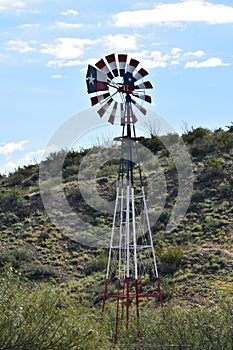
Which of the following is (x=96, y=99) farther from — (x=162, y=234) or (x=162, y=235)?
(x=162, y=234)

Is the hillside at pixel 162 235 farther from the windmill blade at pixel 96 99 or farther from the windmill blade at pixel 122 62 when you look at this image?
the windmill blade at pixel 122 62

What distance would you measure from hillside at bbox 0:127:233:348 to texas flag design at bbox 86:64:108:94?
9.59 metres

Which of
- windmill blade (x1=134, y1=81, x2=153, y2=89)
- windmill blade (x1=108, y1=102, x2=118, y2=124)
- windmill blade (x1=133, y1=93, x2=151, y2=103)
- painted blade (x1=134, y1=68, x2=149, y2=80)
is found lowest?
windmill blade (x1=108, y1=102, x2=118, y2=124)

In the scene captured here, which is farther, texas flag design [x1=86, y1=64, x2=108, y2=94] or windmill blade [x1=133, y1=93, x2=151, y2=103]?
windmill blade [x1=133, y1=93, x2=151, y2=103]

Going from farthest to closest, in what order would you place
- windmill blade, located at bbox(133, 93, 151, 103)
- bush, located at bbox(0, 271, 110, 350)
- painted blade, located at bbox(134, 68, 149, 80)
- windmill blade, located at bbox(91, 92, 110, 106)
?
windmill blade, located at bbox(133, 93, 151, 103) < painted blade, located at bbox(134, 68, 149, 80) < windmill blade, located at bbox(91, 92, 110, 106) < bush, located at bbox(0, 271, 110, 350)

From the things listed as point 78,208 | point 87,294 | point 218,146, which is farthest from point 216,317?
point 218,146

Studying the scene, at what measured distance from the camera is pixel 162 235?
39.3 meters

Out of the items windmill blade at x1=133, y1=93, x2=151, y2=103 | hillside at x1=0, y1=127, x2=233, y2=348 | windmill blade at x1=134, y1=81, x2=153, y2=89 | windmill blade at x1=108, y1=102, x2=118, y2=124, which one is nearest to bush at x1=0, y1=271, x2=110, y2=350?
windmill blade at x1=108, y1=102, x2=118, y2=124

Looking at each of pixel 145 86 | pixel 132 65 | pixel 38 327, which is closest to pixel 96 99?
pixel 132 65

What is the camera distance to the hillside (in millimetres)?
33531

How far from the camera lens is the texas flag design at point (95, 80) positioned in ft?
75.6

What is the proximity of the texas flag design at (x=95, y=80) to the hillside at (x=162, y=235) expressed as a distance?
9.59 m

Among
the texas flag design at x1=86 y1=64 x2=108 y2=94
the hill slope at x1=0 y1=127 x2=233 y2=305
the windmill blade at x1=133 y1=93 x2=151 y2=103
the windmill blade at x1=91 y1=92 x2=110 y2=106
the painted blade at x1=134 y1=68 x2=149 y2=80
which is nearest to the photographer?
the texas flag design at x1=86 y1=64 x2=108 y2=94

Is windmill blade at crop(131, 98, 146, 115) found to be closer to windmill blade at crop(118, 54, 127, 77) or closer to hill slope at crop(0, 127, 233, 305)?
windmill blade at crop(118, 54, 127, 77)
